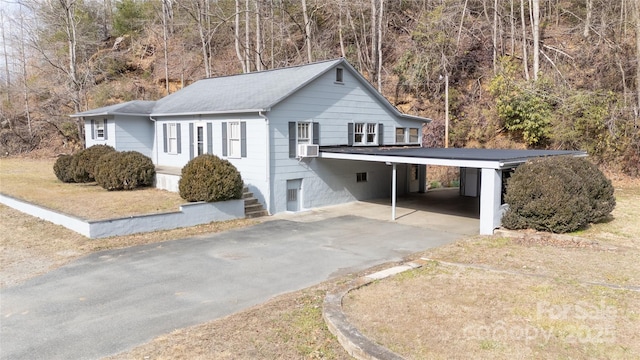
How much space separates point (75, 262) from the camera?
9969 mm

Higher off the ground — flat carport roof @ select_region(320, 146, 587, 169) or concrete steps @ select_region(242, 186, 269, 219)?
flat carport roof @ select_region(320, 146, 587, 169)

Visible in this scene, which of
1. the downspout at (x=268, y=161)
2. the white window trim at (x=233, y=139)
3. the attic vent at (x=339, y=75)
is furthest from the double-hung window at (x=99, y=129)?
the attic vent at (x=339, y=75)

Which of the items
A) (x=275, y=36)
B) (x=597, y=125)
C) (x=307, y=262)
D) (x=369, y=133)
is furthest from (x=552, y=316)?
(x=275, y=36)

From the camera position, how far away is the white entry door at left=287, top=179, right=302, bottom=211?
1659cm

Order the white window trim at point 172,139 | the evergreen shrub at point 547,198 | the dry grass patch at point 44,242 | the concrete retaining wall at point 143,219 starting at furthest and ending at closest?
the white window trim at point 172,139 → the concrete retaining wall at point 143,219 → the evergreen shrub at point 547,198 → the dry grass patch at point 44,242

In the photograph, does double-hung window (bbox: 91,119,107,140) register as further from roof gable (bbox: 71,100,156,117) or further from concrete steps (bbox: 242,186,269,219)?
concrete steps (bbox: 242,186,269,219)

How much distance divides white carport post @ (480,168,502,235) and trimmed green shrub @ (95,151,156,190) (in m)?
13.0

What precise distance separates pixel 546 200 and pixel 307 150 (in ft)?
27.1

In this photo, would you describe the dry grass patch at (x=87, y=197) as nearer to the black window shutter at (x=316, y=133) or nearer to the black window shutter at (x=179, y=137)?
the black window shutter at (x=179, y=137)

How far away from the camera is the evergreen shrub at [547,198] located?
38.1 feet

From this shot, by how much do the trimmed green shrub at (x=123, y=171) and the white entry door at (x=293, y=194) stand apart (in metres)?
6.00

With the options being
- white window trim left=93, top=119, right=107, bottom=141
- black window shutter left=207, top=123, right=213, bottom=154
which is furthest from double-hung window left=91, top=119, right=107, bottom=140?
black window shutter left=207, top=123, right=213, bottom=154

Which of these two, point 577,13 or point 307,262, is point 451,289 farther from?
point 577,13

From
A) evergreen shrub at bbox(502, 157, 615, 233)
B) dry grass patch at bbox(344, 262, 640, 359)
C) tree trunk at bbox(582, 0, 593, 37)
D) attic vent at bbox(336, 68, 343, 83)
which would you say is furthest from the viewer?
tree trunk at bbox(582, 0, 593, 37)
